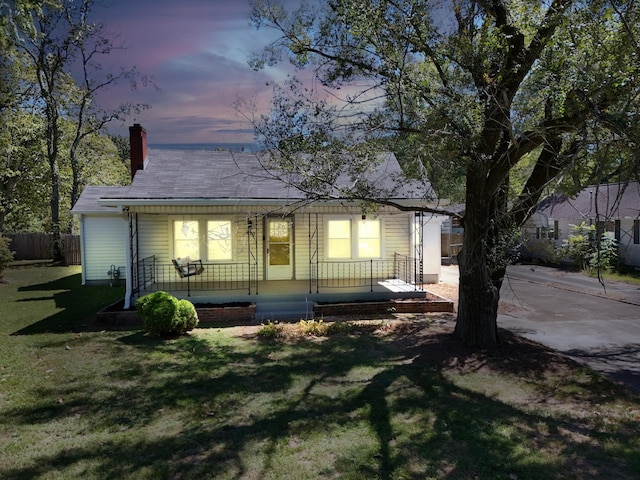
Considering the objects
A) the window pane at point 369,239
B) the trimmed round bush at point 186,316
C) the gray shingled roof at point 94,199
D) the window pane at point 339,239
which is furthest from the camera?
the gray shingled roof at point 94,199

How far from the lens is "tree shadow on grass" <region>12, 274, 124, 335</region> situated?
1000 centimetres

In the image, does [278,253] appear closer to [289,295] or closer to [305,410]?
[289,295]

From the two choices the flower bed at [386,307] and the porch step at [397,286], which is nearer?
the flower bed at [386,307]

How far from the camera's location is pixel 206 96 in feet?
41.9

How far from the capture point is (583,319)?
409 inches

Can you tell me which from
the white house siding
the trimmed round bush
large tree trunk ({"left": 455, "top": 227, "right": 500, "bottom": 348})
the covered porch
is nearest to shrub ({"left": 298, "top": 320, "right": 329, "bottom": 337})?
the covered porch

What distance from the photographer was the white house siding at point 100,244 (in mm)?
16766

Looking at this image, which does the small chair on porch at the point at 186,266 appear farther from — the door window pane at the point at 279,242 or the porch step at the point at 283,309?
the porch step at the point at 283,309

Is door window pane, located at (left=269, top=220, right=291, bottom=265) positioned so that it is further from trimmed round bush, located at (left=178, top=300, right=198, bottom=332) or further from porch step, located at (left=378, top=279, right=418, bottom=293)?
trimmed round bush, located at (left=178, top=300, right=198, bottom=332)

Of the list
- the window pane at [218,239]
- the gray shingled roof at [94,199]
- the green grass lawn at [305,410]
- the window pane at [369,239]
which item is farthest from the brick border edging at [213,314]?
the gray shingled roof at [94,199]

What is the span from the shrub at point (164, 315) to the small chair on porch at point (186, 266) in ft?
10.7

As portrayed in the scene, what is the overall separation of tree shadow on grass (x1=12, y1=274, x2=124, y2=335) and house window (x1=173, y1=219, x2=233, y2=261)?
2.73 meters

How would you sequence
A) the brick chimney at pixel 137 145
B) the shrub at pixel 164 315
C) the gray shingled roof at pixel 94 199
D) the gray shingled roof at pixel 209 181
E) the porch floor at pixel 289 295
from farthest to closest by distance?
the gray shingled roof at pixel 94 199 → the brick chimney at pixel 137 145 → the gray shingled roof at pixel 209 181 → the porch floor at pixel 289 295 → the shrub at pixel 164 315

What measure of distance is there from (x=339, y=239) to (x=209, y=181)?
441 centimetres
